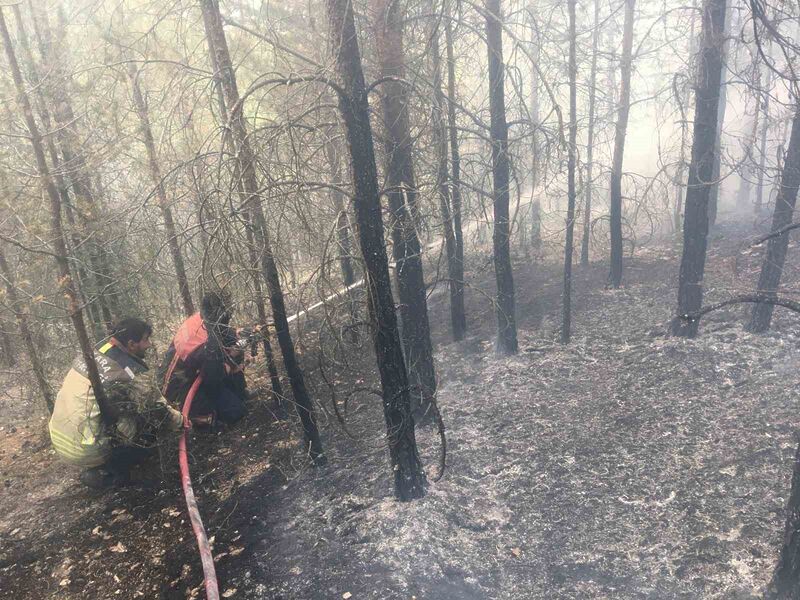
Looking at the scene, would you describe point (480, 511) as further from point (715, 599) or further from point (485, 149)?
point (485, 149)

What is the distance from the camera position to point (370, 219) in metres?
4.19

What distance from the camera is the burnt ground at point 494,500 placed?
4.45 m

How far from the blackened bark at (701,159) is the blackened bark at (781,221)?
0.90m

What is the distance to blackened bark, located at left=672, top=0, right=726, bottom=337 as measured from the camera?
279 inches

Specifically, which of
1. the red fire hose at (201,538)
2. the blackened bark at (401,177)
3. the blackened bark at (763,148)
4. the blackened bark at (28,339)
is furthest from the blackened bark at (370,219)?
the blackened bark at (28,339)

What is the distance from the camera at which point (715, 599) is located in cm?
402

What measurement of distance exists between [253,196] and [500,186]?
17.7 ft

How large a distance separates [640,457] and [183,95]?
20.3 feet

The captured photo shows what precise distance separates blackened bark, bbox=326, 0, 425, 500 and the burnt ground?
1.90 ft

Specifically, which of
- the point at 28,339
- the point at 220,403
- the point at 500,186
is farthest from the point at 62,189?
the point at 500,186

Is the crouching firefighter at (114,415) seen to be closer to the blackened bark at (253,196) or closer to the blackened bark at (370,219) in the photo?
the blackened bark at (253,196)

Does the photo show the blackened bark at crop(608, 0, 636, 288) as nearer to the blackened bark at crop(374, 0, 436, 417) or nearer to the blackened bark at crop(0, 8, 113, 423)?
the blackened bark at crop(374, 0, 436, 417)

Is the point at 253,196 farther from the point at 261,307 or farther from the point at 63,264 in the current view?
the point at 63,264

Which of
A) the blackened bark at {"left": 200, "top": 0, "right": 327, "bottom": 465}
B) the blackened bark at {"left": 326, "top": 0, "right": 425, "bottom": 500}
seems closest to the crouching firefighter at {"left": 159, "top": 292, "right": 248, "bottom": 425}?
the blackened bark at {"left": 200, "top": 0, "right": 327, "bottom": 465}
